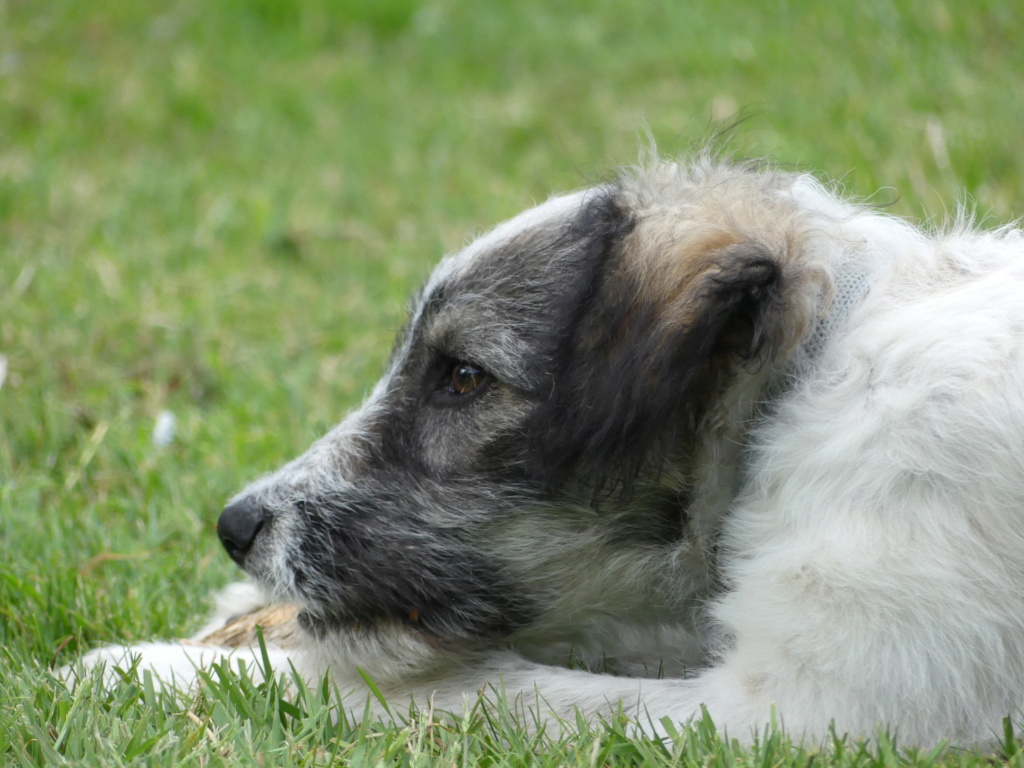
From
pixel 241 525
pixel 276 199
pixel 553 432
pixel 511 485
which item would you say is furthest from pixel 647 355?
pixel 276 199

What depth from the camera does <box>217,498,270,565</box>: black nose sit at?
11.6 feet

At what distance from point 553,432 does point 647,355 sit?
13.0 inches

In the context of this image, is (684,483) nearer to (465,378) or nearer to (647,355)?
(647,355)

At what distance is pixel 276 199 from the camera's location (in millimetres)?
9188

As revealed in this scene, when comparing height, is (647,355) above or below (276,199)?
below

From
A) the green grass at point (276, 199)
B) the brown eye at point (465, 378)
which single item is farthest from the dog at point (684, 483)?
the green grass at point (276, 199)

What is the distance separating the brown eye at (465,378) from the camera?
3424mm

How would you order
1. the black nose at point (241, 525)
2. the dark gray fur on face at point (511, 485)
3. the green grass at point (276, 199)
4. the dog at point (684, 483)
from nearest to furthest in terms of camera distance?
the dog at point (684, 483) < the green grass at point (276, 199) < the dark gray fur on face at point (511, 485) < the black nose at point (241, 525)

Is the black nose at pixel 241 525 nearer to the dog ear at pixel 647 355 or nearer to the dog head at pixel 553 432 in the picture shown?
the dog head at pixel 553 432

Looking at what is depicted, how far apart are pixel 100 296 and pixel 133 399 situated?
1.20 metres

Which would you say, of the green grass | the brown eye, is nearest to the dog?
the brown eye

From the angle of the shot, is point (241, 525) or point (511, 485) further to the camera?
point (241, 525)

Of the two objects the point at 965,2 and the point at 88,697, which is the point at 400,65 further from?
the point at 88,697

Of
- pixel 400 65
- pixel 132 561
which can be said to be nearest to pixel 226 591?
pixel 132 561
